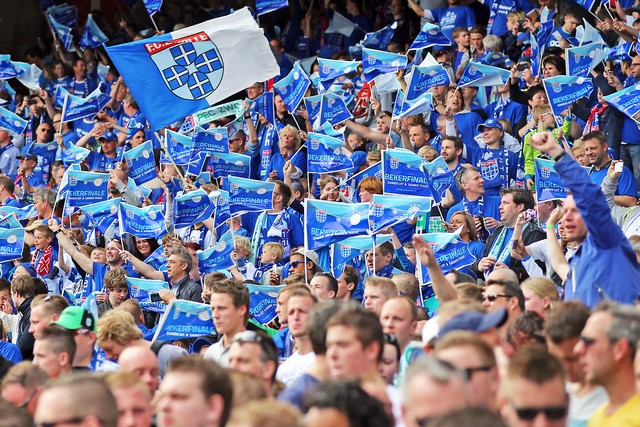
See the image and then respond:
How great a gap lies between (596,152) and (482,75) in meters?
3.32

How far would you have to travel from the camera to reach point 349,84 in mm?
15875

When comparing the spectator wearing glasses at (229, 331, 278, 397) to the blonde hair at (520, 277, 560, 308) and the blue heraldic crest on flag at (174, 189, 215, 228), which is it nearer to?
the blonde hair at (520, 277, 560, 308)

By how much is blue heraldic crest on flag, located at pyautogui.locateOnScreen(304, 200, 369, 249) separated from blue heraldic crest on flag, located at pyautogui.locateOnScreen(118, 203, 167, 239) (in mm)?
2471

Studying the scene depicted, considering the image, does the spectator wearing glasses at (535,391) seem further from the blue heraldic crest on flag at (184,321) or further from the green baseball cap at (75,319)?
the blue heraldic crest on flag at (184,321)

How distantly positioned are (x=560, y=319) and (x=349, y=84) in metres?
10.7

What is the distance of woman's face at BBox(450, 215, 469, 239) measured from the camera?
10.4m

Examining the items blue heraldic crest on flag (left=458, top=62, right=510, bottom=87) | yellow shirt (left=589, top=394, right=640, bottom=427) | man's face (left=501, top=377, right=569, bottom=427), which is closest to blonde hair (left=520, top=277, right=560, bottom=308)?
yellow shirt (left=589, top=394, right=640, bottom=427)

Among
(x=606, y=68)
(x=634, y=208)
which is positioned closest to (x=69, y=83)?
(x=606, y=68)

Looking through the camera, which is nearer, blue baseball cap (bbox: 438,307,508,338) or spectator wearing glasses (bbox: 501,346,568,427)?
spectator wearing glasses (bbox: 501,346,568,427)

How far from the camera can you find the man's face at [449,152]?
39.2 ft

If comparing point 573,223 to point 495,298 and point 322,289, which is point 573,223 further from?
point 322,289

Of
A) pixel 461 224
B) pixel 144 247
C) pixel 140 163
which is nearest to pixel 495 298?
pixel 461 224

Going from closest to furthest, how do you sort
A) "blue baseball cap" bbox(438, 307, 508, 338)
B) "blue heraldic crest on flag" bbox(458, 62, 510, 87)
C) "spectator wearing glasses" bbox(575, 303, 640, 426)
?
1. "spectator wearing glasses" bbox(575, 303, 640, 426)
2. "blue baseball cap" bbox(438, 307, 508, 338)
3. "blue heraldic crest on flag" bbox(458, 62, 510, 87)

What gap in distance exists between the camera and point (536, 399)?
429cm
